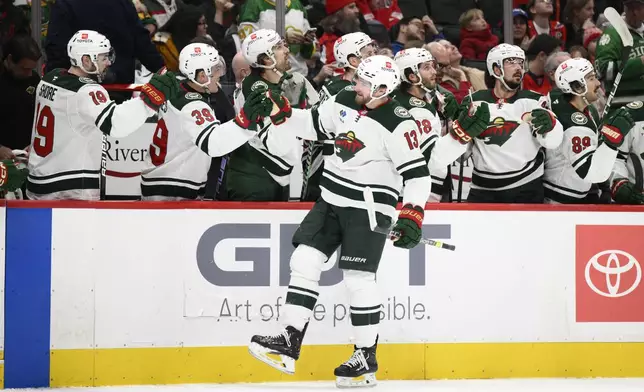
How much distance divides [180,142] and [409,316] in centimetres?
143

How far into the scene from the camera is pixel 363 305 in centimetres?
522

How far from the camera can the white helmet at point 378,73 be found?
17.2 feet

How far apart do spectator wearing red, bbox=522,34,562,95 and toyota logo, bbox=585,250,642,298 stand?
1788 mm

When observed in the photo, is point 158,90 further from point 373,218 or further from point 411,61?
point 411,61

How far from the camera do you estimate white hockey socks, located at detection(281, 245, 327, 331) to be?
5.18 metres

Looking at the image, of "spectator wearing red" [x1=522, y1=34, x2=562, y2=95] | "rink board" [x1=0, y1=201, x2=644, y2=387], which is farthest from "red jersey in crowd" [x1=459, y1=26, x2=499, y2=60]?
"rink board" [x1=0, y1=201, x2=644, y2=387]

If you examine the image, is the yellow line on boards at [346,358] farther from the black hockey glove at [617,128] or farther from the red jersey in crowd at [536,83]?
the red jersey in crowd at [536,83]

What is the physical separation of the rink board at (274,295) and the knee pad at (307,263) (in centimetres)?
36

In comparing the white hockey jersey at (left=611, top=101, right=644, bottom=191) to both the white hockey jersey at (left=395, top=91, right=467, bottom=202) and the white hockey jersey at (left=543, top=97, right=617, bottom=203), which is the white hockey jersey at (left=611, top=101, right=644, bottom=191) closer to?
the white hockey jersey at (left=543, top=97, right=617, bottom=203)

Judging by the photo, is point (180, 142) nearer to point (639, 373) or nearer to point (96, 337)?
point (96, 337)

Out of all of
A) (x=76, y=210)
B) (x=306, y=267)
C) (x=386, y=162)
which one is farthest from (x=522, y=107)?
(x=76, y=210)

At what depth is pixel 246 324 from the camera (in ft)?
18.1

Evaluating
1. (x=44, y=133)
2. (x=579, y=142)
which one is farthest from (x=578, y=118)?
(x=44, y=133)

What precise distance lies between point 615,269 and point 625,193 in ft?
1.89
